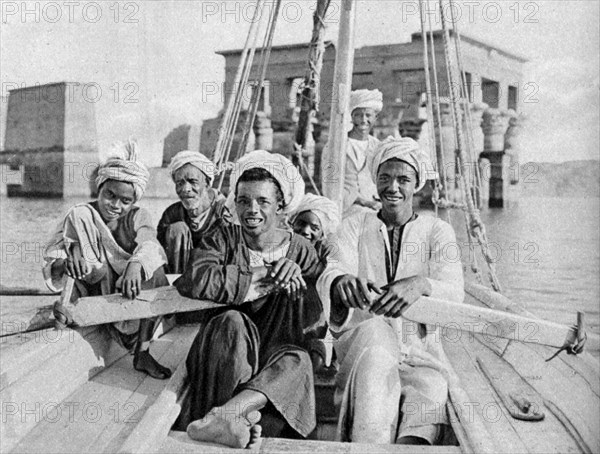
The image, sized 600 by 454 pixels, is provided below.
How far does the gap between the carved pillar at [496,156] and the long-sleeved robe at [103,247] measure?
18.6 metres

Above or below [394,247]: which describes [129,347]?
below

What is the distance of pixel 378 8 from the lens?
6.21m

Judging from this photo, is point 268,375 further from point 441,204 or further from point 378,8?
point 378,8

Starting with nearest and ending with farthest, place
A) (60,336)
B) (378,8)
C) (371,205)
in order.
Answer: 1. (60,336)
2. (371,205)
3. (378,8)

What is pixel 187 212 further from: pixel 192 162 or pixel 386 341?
pixel 386 341

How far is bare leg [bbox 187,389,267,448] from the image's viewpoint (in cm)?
218

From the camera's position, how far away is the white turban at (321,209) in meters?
3.44

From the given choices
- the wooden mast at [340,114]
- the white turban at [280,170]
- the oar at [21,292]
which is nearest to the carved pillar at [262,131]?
the oar at [21,292]

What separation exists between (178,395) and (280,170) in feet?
2.93

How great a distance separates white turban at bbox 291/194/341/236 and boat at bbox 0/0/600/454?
880 millimetres

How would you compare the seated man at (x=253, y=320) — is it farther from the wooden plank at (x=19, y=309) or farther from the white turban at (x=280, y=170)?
the wooden plank at (x=19, y=309)

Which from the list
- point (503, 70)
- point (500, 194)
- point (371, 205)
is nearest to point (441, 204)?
point (371, 205)

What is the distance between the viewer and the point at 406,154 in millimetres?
2615

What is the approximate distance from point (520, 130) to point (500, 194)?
260cm
